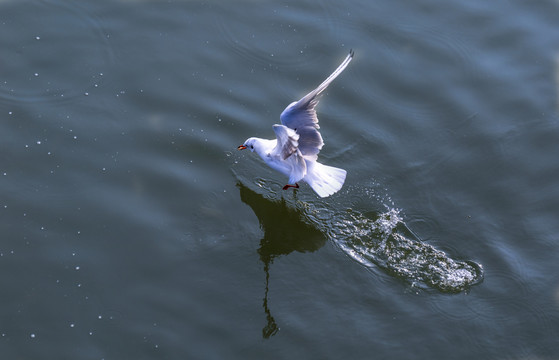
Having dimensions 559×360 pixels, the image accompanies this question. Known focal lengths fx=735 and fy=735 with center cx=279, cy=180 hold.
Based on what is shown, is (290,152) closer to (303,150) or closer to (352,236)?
(303,150)

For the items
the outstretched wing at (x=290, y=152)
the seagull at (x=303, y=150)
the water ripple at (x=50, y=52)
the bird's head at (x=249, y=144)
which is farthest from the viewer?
the water ripple at (x=50, y=52)

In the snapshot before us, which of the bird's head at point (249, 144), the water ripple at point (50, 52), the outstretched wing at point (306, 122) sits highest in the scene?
the outstretched wing at point (306, 122)

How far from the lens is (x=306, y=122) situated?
701 cm

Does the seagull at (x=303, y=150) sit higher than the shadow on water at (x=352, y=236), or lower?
higher

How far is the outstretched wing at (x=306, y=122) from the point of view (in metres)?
6.89

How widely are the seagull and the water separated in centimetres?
35

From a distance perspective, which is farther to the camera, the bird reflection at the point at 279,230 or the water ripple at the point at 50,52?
the water ripple at the point at 50,52

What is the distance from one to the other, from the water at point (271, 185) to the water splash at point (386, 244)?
2 centimetres

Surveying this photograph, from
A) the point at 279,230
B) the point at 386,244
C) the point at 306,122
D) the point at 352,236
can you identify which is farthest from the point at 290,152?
the point at 386,244

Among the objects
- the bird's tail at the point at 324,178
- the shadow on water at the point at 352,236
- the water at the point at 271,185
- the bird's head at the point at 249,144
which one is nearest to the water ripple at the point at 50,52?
the water at the point at 271,185

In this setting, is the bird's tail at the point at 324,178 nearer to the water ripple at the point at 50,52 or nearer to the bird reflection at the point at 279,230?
the bird reflection at the point at 279,230

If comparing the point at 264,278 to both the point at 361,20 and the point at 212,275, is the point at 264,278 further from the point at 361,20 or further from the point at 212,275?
the point at 361,20

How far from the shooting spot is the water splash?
661 cm

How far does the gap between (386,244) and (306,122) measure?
1.38 metres
